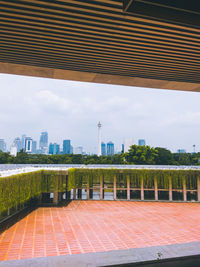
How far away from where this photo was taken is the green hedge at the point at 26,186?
7.93m

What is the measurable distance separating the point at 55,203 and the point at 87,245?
704cm

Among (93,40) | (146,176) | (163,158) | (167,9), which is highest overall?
(93,40)

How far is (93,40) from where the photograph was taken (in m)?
3.37

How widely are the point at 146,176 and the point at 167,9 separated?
14.3 meters

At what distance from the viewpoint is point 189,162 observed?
188 ft

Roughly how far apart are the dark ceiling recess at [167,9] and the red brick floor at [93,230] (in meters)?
6.56

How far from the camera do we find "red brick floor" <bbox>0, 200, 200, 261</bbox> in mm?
6500

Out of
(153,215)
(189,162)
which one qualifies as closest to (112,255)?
(153,215)

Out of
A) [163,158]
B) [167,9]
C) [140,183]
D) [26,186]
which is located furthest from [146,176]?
[163,158]

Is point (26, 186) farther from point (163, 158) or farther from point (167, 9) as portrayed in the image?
point (163, 158)

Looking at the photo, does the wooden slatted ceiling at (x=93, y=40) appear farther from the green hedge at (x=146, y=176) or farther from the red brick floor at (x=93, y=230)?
the green hedge at (x=146, y=176)

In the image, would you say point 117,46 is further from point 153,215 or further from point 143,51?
point 153,215

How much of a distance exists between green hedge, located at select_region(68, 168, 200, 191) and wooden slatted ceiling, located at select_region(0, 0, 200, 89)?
11.9 meters

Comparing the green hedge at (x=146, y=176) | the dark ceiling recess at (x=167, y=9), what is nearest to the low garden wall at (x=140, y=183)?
the green hedge at (x=146, y=176)
